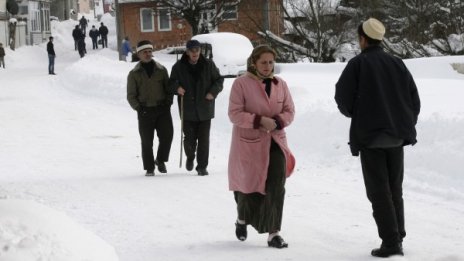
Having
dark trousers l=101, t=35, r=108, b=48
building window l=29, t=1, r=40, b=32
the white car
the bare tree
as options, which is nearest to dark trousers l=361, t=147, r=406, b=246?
the white car

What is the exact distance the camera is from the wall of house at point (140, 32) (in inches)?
2051

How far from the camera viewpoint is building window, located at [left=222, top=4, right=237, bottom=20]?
1848 inches

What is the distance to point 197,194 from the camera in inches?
366

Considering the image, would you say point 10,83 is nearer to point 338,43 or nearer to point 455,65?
point 338,43

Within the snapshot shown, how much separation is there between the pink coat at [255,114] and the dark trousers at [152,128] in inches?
159

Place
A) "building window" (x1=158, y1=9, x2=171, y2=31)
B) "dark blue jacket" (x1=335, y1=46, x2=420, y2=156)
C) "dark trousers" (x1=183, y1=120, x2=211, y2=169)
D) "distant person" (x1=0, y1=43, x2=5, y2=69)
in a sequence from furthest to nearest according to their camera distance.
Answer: "building window" (x1=158, y1=9, x2=171, y2=31)
"distant person" (x1=0, y1=43, x2=5, y2=69)
"dark trousers" (x1=183, y1=120, x2=211, y2=169)
"dark blue jacket" (x1=335, y1=46, x2=420, y2=156)

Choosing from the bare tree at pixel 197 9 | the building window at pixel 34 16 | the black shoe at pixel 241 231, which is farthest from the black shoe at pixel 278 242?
the building window at pixel 34 16

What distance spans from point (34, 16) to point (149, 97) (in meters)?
52.2

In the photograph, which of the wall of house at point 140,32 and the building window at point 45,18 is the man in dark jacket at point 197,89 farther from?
the building window at point 45,18

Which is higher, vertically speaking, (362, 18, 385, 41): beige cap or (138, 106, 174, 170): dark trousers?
(362, 18, 385, 41): beige cap

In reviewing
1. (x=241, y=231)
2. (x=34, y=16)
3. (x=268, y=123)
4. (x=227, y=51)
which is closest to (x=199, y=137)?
(x=241, y=231)

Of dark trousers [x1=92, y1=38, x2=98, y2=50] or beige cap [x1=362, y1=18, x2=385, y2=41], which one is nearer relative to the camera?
beige cap [x1=362, y1=18, x2=385, y2=41]

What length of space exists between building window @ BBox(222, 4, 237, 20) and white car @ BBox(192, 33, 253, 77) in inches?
698

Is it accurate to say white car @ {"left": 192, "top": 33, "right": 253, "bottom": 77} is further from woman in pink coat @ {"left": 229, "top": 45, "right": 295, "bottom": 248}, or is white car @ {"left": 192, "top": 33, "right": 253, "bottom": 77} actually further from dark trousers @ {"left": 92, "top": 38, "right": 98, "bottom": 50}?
dark trousers @ {"left": 92, "top": 38, "right": 98, "bottom": 50}
